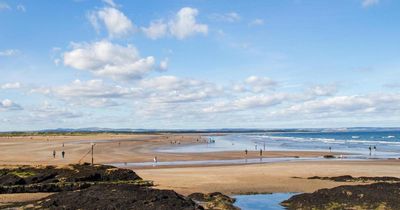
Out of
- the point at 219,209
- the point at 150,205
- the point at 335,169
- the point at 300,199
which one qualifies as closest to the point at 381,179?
the point at 335,169

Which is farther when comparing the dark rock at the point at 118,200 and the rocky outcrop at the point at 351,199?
the rocky outcrop at the point at 351,199

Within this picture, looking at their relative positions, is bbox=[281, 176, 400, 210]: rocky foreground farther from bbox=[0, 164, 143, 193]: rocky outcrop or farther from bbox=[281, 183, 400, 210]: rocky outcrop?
bbox=[0, 164, 143, 193]: rocky outcrop

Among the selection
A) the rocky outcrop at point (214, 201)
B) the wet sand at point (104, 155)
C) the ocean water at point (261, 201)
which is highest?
the wet sand at point (104, 155)

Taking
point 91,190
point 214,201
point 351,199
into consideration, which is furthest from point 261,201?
point 91,190

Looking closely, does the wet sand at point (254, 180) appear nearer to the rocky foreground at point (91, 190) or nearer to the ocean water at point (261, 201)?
the ocean water at point (261, 201)

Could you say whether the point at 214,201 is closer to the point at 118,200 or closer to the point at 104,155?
the point at 118,200

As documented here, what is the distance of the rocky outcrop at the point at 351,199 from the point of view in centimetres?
2381

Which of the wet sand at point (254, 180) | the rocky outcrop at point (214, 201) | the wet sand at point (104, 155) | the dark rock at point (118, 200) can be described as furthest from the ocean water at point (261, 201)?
the wet sand at point (104, 155)

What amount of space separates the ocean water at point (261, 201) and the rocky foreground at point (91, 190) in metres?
0.86

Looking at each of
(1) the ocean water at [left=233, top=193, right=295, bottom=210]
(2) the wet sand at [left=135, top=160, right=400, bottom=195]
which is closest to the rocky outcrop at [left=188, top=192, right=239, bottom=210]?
(1) the ocean water at [left=233, top=193, right=295, bottom=210]

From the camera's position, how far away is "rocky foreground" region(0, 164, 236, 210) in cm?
2189

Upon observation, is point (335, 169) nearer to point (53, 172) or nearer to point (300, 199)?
point (300, 199)

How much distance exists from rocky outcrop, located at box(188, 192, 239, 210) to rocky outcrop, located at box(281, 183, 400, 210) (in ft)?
10.4

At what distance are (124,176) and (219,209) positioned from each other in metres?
13.2
